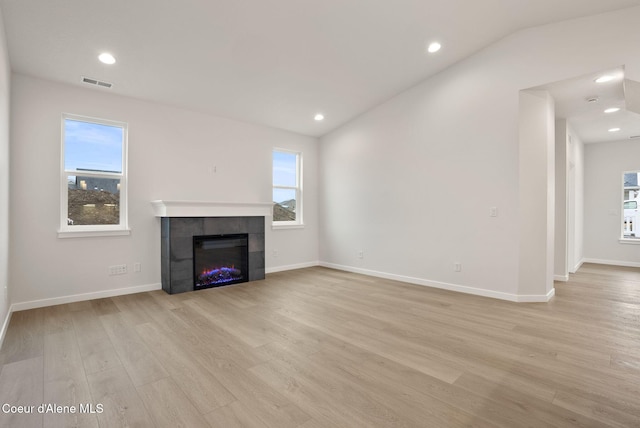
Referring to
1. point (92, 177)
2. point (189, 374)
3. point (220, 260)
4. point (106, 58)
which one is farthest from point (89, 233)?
point (189, 374)

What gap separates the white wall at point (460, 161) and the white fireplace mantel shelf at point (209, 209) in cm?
173

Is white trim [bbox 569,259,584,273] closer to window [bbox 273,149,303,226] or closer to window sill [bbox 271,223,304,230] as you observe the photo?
window sill [bbox 271,223,304,230]

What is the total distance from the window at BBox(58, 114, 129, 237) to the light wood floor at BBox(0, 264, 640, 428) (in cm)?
104

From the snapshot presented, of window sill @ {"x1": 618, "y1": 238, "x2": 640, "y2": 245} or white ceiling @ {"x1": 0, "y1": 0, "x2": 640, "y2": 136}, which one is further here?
window sill @ {"x1": 618, "y1": 238, "x2": 640, "y2": 245}

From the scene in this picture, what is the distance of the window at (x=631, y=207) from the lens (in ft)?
21.7

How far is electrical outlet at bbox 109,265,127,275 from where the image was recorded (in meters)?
4.07

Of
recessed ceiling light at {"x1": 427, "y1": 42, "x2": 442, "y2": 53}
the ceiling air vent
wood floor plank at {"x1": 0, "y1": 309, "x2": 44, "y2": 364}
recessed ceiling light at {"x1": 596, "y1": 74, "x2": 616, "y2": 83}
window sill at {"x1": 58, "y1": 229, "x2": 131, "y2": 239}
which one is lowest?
wood floor plank at {"x1": 0, "y1": 309, "x2": 44, "y2": 364}

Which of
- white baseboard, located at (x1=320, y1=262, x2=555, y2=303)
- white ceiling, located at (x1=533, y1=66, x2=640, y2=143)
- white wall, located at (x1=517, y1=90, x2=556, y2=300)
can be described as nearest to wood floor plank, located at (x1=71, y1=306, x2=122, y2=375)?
white baseboard, located at (x1=320, y1=262, x2=555, y2=303)

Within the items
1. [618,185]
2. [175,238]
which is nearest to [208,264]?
[175,238]

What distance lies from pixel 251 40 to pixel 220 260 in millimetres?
3117

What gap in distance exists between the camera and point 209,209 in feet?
15.0

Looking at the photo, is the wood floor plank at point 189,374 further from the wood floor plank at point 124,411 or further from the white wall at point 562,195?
the white wall at point 562,195

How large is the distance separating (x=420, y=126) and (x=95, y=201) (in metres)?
4.75

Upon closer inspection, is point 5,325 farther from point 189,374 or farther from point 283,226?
point 283,226
